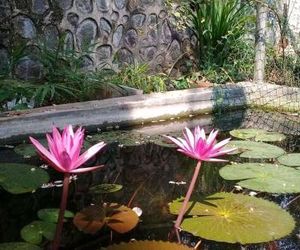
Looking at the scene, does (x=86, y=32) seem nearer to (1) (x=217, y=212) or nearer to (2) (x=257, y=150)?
(2) (x=257, y=150)

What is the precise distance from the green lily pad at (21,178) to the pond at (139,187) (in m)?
0.03

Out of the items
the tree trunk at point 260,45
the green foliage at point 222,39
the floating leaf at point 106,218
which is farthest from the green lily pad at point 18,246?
the green foliage at point 222,39

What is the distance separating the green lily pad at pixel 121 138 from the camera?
11.0ft

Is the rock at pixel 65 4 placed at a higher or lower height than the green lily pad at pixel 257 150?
higher

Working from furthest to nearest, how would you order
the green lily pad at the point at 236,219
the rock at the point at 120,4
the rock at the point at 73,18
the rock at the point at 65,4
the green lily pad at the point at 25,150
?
the rock at the point at 120,4, the rock at the point at 73,18, the rock at the point at 65,4, the green lily pad at the point at 25,150, the green lily pad at the point at 236,219

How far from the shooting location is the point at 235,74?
559cm

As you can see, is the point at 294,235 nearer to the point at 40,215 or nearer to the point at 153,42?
the point at 40,215

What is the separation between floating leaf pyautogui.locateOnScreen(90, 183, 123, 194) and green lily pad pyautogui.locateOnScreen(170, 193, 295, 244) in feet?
1.12

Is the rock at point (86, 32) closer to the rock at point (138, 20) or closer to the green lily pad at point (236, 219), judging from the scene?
the rock at point (138, 20)

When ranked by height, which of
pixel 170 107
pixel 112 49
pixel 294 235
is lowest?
pixel 294 235

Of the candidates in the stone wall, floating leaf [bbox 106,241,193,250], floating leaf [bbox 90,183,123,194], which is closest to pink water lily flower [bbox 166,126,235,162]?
floating leaf [bbox 106,241,193,250]

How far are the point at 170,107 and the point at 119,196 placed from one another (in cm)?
207

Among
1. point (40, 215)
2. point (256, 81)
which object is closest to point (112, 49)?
point (256, 81)

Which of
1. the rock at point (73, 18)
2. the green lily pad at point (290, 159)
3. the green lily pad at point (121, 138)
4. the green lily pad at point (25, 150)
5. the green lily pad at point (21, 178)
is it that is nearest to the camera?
the green lily pad at point (21, 178)
